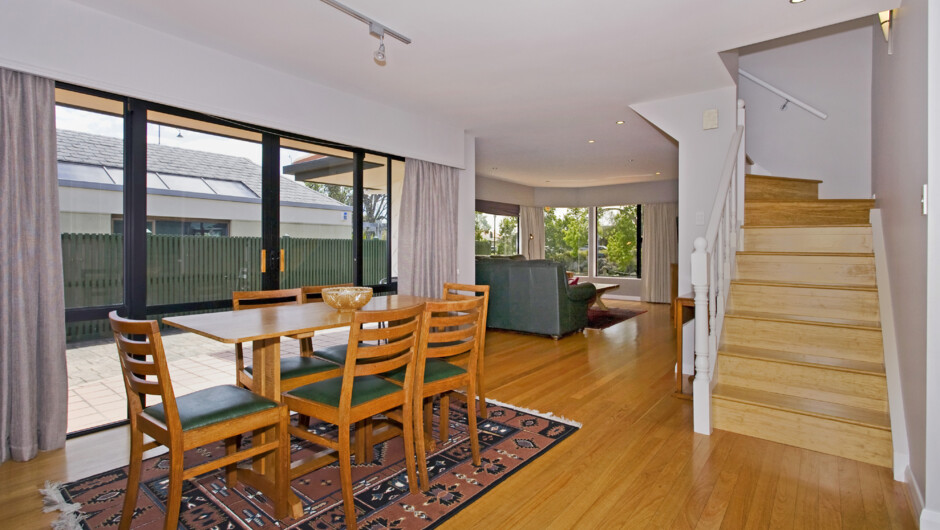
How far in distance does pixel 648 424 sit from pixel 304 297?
2.29m

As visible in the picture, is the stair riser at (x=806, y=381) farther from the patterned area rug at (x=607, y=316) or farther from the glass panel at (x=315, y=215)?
the patterned area rug at (x=607, y=316)

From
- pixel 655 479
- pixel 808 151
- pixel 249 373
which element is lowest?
pixel 655 479

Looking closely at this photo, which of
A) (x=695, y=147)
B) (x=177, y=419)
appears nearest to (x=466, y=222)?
(x=695, y=147)

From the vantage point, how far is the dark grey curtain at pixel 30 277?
7.82 ft

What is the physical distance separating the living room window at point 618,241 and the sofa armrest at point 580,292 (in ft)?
13.7

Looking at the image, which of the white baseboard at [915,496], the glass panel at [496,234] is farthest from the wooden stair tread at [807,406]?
the glass panel at [496,234]

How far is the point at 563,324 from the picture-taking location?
5.46 meters

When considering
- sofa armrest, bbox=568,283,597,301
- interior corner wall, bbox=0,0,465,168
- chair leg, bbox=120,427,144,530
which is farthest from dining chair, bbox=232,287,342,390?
sofa armrest, bbox=568,283,597,301

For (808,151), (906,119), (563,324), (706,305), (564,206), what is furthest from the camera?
(564,206)

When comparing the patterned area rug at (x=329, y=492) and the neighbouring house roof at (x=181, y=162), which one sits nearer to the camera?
the patterned area rug at (x=329, y=492)

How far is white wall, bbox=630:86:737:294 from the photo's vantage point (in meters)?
3.90

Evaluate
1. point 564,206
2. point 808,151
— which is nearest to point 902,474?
point 808,151

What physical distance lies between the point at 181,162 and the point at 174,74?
0.56m

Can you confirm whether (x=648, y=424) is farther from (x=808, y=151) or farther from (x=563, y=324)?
(x=808, y=151)
